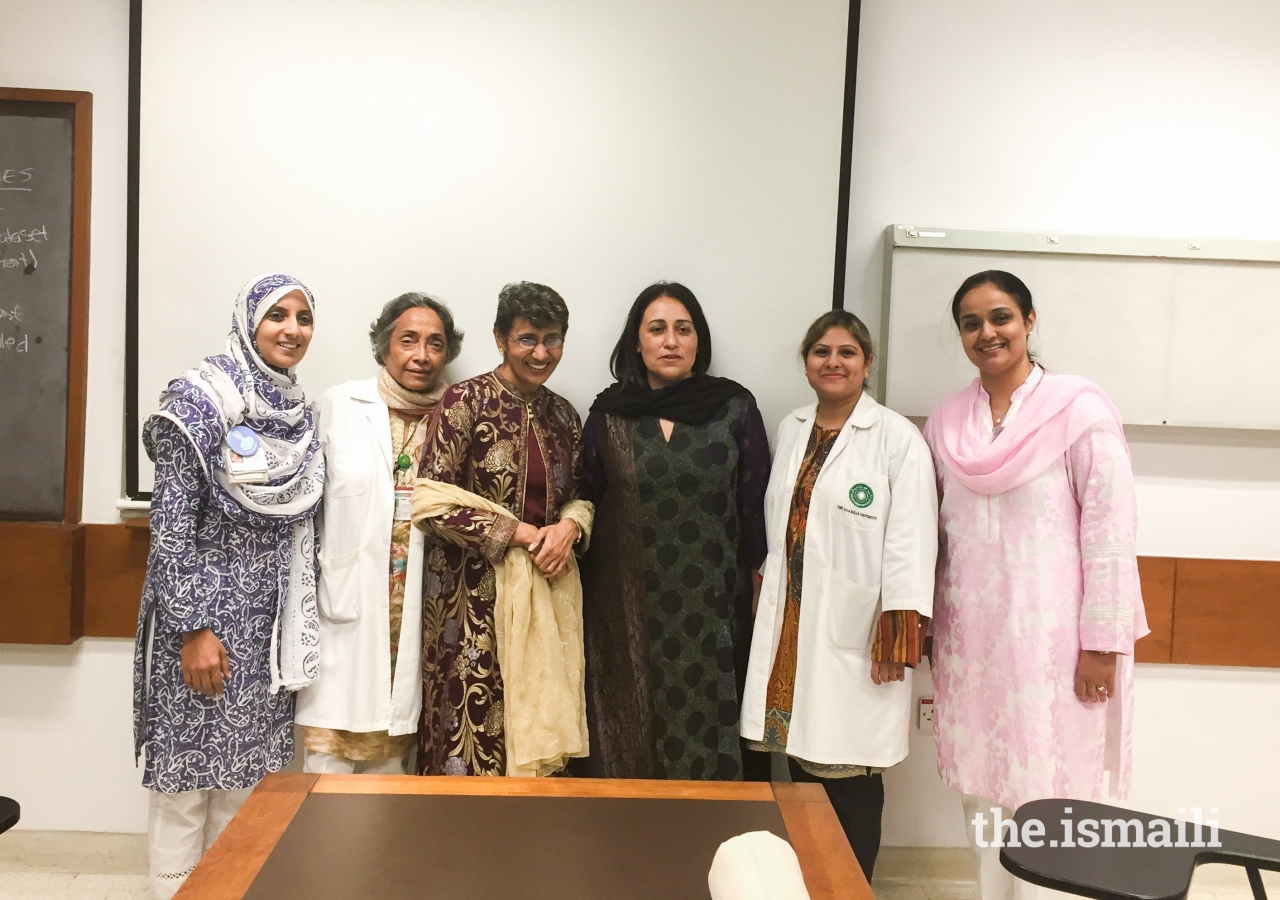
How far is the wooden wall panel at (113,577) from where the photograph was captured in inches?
93.4

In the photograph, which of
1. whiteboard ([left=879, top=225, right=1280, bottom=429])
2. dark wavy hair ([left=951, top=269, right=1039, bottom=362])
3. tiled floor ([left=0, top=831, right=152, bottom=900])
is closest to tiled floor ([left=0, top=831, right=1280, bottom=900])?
tiled floor ([left=0, top=831, right=152, bottom=900])

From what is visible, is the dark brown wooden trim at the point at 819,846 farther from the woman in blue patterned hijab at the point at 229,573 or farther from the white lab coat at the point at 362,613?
the woman in blue patterned hijab at the point at 229,573

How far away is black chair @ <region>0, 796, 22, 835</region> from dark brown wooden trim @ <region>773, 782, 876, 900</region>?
1.20 meters

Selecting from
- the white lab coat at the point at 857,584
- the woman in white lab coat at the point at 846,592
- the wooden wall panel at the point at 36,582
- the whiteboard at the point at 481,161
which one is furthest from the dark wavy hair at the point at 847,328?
the wooden wall panel at the point at 36,582

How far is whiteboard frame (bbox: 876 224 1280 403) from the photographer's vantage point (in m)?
2.38

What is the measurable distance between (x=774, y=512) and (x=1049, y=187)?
→ 4.23 feet

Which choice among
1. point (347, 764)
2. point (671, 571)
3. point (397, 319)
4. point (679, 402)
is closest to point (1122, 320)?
point (679, 402)

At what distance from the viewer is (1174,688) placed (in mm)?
2486

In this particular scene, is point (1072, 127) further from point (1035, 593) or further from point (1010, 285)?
point (1035, 593)

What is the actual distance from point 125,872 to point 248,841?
5.43 feet

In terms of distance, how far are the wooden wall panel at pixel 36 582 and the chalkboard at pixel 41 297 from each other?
7cm

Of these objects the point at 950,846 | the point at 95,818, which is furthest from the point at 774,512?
the point at 95,818

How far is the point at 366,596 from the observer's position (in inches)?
80.2

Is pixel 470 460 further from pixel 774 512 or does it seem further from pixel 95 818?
pixel 95 818
